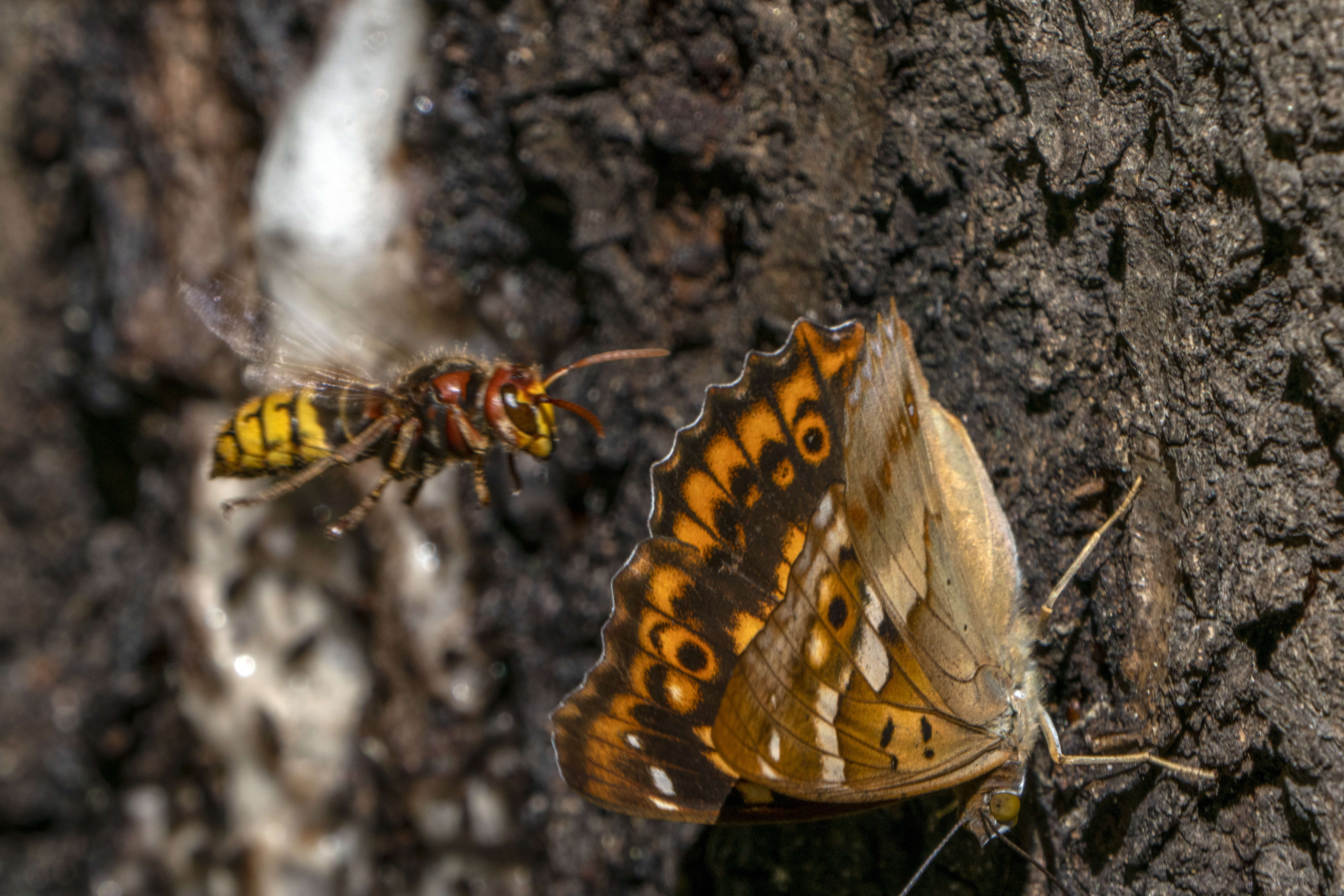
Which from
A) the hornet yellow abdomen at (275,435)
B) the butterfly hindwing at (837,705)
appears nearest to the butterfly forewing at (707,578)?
the butterfly hindwing at (837,705)

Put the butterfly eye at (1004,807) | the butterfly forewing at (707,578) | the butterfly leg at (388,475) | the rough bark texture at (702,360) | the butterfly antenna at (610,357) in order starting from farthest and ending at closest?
the butterfly leg at (388,475), the butterfly antenna at (610,357), the butterfly forewing at (707,578), the butterfly eye at (1004,807), the rough bark texture at (702,360)

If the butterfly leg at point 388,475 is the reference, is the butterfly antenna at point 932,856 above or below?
above

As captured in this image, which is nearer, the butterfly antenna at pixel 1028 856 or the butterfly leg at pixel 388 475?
the butterfly antenna at pixel 1028 856

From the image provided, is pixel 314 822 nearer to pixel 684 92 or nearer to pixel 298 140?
pixel 298 140

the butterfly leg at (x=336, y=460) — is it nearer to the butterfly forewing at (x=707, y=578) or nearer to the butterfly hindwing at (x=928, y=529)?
the butterfly forewing at (x=707, y=578)

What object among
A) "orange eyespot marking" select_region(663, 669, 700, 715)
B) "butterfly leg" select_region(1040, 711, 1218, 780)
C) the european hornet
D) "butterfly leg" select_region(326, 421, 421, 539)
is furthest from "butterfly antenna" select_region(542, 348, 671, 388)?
"butterfly leg" select_region(1040, 711, 1218, 780)

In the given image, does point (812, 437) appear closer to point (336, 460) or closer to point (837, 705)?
point (837, 705)

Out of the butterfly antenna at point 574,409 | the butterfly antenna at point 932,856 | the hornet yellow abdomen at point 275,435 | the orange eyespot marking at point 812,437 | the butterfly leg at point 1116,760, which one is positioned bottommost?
the hornet yellow abdomen at point 275,435

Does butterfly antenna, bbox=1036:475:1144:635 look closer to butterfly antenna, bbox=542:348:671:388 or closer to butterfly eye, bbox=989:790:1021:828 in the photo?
butterfly eye, bbox=989:790:1021:828
